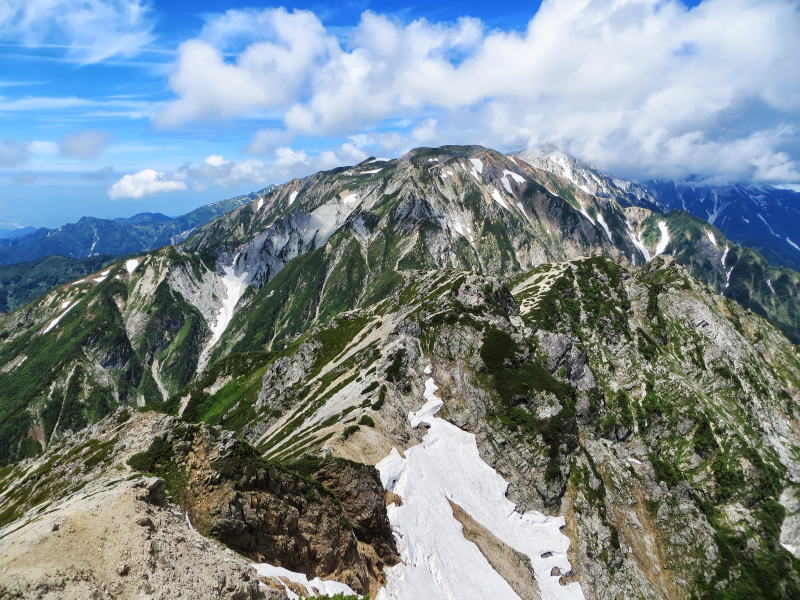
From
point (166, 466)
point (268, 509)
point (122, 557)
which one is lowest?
point (268, 509)

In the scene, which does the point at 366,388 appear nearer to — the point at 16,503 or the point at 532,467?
the point at 532,467

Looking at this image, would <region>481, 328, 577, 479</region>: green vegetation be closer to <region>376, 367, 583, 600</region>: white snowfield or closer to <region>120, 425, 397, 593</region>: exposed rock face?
<region>376, 367, 583, 600</region>: white snowfield

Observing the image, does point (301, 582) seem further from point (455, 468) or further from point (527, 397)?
point (527, 397)

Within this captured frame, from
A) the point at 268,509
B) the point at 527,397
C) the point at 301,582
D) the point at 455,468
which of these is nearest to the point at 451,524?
the point at 455,468

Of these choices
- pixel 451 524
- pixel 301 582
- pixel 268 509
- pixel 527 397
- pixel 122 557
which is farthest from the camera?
pixel 527 397

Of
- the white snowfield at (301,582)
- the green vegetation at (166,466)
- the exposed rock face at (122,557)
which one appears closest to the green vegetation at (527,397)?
the white snowfield at (301,582)

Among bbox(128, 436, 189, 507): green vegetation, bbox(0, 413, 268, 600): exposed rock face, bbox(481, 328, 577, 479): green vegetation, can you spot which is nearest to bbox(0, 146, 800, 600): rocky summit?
bbox(0, 413, 268, 600): exposed rock face
